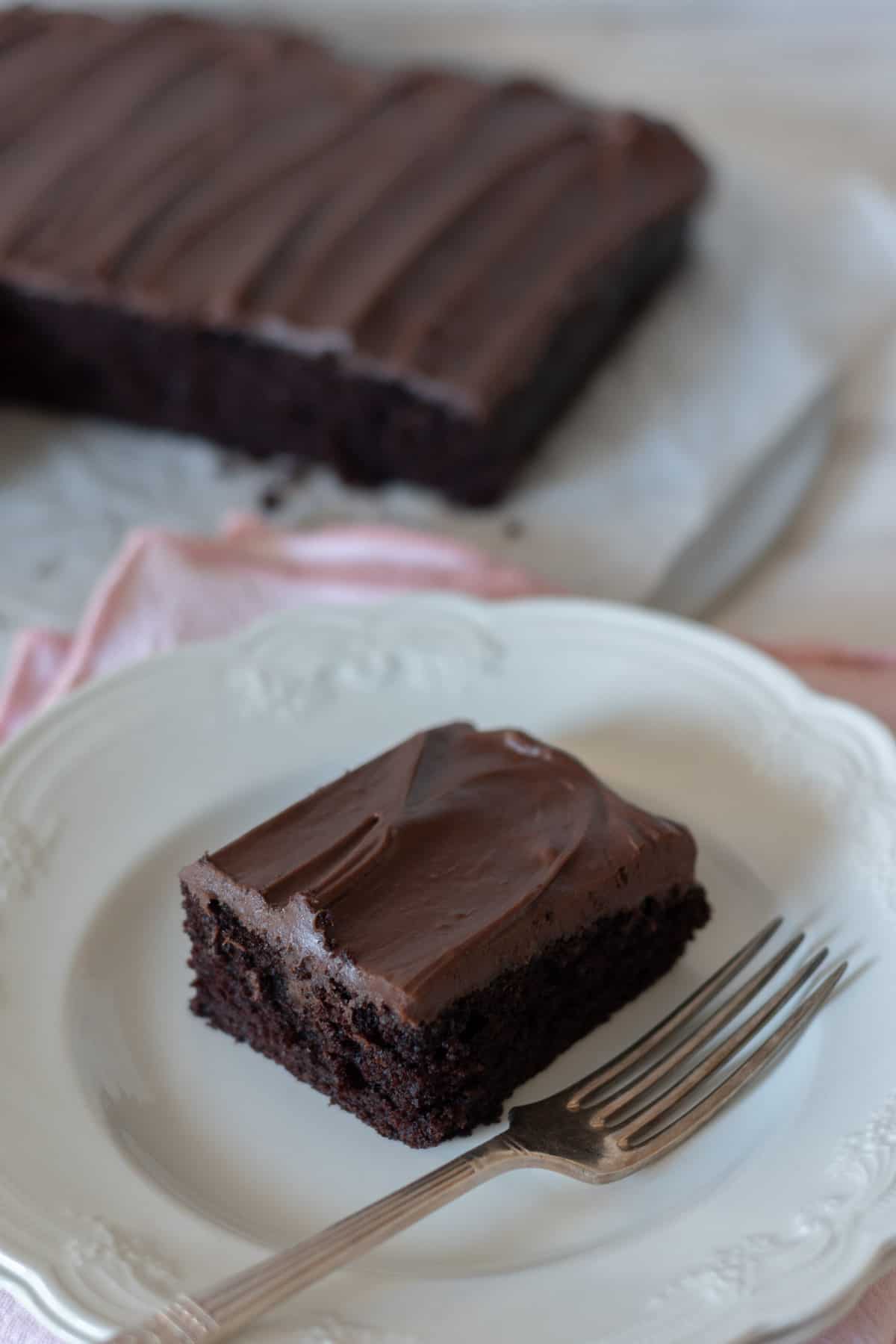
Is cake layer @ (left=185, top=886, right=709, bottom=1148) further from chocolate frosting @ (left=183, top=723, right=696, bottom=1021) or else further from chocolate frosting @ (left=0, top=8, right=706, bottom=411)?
chocolate frosting @ (left=0, top=8, right=706, bottom=411)

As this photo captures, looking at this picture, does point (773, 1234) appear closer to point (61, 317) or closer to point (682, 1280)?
point (682, 1280)

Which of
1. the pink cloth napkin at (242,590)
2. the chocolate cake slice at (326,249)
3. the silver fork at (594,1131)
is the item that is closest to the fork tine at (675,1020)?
the silver fork at (594,1131)

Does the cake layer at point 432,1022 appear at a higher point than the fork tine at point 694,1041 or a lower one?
lower

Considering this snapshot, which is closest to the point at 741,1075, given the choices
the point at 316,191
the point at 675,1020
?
the point at 675,1020

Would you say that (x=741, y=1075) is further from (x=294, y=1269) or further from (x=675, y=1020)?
(x=294, y=1269)

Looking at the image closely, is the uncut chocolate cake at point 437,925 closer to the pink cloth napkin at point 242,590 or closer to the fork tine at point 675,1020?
the fork tine at point 675,1020

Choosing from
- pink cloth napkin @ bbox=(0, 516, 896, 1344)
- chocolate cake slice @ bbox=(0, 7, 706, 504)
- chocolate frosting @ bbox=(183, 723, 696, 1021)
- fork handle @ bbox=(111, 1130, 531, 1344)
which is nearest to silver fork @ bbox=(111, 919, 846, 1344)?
fork handle @ bbox=(111, 1130, 531, 1344)
